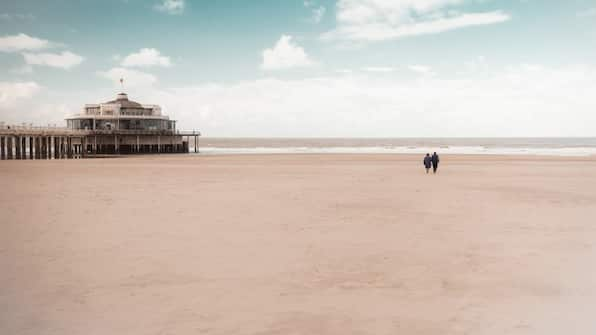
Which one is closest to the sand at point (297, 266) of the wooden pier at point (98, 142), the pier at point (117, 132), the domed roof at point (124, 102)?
the wooden pier at point (98, 142)

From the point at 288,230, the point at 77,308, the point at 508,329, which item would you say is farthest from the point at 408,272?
the point at 77,308

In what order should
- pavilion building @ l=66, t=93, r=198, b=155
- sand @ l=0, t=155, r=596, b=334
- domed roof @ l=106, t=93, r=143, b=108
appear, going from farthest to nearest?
domed roof @ l=106, t=93, r=143, b=108, pavilion building @ l=66, t=93, r=198, b=155, sand @ l=0, t=155, r=596, b=334

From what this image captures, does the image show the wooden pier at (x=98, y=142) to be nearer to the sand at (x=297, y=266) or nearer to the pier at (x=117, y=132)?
the pier at (x=117, y=132)

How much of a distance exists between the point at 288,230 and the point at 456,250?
3948 mm

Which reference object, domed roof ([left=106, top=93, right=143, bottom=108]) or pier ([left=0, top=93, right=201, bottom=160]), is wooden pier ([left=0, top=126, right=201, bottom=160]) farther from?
domed roof ([left=106, top=93, right=143, bottom=108])

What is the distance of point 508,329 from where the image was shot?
216 inches

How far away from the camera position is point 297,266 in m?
8.09

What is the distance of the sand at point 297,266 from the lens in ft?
19.0

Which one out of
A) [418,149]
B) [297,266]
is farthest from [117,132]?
[297,266]

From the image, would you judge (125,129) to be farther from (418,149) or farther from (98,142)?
(418,149)

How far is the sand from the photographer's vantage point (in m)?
5.78

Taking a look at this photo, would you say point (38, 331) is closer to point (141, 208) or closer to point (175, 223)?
point (175, 223)

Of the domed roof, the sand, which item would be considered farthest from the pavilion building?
the sand

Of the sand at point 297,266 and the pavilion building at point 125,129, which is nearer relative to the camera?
the sand at point 297,266
